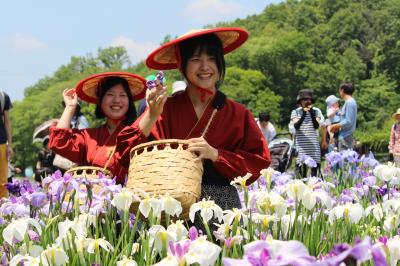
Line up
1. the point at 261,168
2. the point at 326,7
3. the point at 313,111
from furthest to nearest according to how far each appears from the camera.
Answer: the point at 326,7
the point at 313,111
the point at 261,168

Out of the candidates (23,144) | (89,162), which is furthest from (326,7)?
(89,162)

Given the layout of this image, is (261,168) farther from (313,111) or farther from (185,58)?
(313,111)

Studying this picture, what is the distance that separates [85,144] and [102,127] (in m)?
0.17

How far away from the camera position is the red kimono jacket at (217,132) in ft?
8.70

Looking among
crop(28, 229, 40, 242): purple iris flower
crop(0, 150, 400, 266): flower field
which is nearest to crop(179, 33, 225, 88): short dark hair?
crop(0, 150, 400, 266): flower field

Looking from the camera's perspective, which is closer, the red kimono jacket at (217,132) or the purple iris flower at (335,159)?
the red kimono jacket at (217,132)

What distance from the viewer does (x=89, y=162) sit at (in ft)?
12.0

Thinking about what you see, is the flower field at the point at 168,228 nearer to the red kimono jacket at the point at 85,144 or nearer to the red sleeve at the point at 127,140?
the red sleeve at the point at 127,140

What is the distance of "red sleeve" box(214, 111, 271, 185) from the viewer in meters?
2.55

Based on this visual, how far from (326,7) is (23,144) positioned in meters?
30.6

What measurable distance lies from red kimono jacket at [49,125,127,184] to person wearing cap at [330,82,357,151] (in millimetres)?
4545

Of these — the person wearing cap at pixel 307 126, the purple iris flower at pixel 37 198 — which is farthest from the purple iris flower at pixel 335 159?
the purple iris flower at pixel 37 198

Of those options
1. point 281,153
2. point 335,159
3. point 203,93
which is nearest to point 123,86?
point 203,93

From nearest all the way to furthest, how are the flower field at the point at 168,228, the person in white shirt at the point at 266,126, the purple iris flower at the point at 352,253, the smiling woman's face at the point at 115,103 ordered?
the purple iris flower at the point at 352,253, the flower field at the point at 168,228, the smiling woman's face at the point at 115,103, the person in white shirt at the point at 266,126
